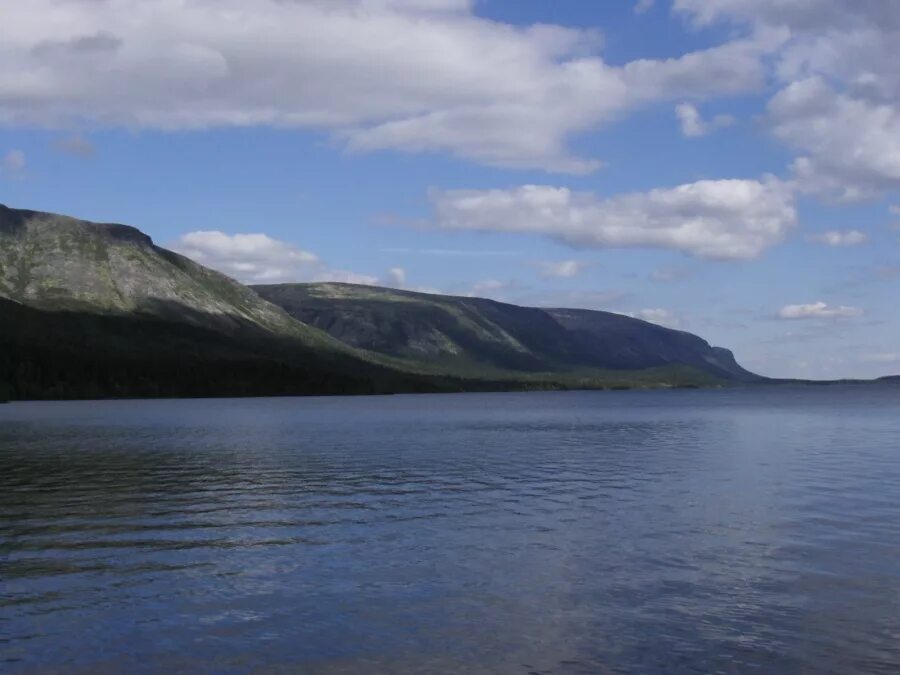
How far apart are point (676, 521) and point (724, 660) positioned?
23.6 metres

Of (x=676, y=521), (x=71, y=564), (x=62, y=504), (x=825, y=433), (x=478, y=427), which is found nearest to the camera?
(x=71, y=564)

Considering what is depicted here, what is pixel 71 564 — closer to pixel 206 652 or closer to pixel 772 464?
pixel 206 652

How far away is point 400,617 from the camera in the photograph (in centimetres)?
3002

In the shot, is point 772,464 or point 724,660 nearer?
point 724,660

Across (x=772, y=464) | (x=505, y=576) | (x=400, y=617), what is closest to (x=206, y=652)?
(x=400, y=617)

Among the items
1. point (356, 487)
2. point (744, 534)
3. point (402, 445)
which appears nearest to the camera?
point (744, 534)

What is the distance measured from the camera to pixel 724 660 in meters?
25.5

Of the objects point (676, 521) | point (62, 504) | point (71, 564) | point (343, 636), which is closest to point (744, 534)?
point (676, 521)

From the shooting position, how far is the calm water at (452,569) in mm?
26469

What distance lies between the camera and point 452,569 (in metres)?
37.0

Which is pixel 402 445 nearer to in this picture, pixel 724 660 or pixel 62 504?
pixel 62 504

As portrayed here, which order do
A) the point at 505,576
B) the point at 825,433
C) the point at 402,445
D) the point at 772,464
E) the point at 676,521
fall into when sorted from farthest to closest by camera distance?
the point at 825,433
the point at 402,445
the point at 772,464
the point at 676,521
the point at 505,576

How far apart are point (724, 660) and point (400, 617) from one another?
10331mm

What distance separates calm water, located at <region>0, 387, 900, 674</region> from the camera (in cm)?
2647
